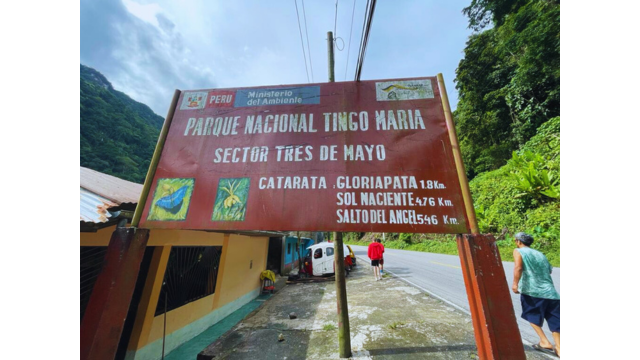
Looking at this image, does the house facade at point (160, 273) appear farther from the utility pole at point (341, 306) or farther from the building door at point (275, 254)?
the building door at point (275, 254)

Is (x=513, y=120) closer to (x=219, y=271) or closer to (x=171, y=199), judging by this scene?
(x=219, y=271)

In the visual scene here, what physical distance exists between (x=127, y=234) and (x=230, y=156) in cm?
103

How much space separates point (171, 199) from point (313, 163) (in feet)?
4.24

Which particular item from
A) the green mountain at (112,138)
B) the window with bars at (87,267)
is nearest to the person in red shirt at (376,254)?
the window with bars at (87,267)

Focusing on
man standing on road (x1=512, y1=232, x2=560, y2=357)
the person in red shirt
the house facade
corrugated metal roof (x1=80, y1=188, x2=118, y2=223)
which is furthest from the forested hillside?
corrugated metal roof (x1=80, y1=188, x2=118, y2=223)

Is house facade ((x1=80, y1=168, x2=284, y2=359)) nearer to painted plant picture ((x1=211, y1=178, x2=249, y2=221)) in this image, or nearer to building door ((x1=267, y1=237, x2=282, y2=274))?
painted plant picture ((x1=211, y1=178, x2=249, y2=221))

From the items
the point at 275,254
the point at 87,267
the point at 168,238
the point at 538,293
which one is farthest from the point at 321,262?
the point at 87,267

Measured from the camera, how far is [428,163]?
2025 millimetres

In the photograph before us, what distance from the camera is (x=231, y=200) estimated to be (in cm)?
207

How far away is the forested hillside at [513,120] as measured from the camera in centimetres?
1155

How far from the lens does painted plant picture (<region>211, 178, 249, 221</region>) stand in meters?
2.04

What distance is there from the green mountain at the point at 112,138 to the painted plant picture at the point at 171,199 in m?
36.6

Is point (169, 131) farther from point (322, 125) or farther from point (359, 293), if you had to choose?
point (359, 293)

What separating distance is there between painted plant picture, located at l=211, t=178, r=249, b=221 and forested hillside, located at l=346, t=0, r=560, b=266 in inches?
463
